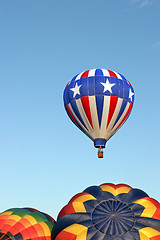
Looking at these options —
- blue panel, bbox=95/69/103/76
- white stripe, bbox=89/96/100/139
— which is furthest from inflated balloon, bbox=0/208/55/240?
blue panel, bbox=95/69/103/76

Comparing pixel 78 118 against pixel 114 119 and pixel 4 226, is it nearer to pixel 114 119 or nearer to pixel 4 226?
pixel 114 119

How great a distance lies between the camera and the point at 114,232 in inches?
608

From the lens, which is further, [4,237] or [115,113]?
[115,113]

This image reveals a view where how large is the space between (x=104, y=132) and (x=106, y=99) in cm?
195

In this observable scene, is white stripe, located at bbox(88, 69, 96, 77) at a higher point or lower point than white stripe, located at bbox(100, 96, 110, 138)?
higher

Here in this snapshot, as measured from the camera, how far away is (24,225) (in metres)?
17.4

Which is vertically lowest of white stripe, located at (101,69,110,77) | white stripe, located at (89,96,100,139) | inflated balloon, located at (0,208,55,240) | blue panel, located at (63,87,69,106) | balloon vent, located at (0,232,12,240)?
balloon vent, located at (0,232,12,240)

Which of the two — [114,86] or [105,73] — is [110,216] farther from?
[105,73]

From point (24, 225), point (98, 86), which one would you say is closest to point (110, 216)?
point (24, 225)

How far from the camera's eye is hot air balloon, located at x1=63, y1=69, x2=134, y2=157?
74.1 feet

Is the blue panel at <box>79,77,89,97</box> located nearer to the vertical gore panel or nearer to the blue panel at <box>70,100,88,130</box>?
the blue panel at <box>70,100,88,130</box>

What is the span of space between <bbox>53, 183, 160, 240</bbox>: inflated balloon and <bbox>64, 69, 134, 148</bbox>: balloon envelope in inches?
214

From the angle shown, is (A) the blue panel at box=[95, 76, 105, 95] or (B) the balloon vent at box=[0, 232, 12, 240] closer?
(B) the balloon vent at box=[0, 232, 12, 240]

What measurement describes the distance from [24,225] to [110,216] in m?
3.93
